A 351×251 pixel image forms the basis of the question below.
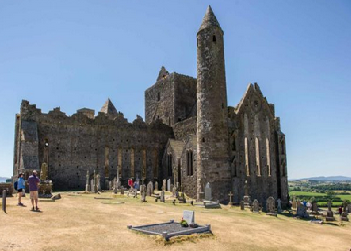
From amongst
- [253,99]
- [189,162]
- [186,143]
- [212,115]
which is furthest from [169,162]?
[253,99]

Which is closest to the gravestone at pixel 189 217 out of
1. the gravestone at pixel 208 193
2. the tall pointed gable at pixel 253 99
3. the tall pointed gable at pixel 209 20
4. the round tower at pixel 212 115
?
the gravestone at pixel 208 193

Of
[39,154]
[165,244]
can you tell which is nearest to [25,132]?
[39,154]

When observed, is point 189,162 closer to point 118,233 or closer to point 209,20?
point 209,20

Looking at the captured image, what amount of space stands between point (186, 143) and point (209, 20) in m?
11.5

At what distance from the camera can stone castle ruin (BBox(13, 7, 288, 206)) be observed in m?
27.1

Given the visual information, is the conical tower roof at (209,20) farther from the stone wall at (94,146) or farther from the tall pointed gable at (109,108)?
the tall pointed gable at (109,108)

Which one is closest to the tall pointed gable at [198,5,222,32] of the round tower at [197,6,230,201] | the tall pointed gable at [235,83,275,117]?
the round tower at [197,6,230,201]

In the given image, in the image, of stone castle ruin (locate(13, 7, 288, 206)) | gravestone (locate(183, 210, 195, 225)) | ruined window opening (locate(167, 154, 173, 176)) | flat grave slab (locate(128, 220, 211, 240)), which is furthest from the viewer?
ruined window opening (locate(167, 154, 173, 176))

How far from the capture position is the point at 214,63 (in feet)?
91.0

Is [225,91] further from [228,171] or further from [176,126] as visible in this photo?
[176,126]

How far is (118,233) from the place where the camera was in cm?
1148

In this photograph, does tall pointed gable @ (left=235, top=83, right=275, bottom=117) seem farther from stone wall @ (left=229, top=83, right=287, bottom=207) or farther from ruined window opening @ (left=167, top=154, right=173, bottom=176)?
ruined window opening @ (left=167, top=154, right=173, bottom=176)

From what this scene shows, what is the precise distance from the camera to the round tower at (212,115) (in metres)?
26.4

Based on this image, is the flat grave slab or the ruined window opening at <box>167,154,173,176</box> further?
the ruined window opening at <box>167,154,173,176</box>
